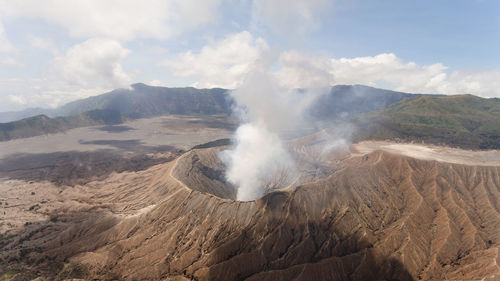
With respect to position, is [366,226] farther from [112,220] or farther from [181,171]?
[112,220]

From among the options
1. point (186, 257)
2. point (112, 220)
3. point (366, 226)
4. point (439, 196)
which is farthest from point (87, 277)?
point (439, 196)

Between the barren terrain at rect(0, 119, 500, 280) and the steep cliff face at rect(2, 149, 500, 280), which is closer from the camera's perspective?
the steep cliff face at rect(2, 149, 500, 280)

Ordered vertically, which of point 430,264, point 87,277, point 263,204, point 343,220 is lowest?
point 430,264

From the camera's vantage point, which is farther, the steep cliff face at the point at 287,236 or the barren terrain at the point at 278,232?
the barren terrain at the point at 278,232

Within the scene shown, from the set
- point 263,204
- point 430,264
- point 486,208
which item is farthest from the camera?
point 486,208

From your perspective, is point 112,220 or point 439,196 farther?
point 439,196

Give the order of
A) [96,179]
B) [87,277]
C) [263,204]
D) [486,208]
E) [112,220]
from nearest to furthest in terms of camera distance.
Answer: [87,277], [263,204], [112,220], [486,208], [96,179]

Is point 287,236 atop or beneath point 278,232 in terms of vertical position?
beneath

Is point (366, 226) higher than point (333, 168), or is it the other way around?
point (333, 168)
